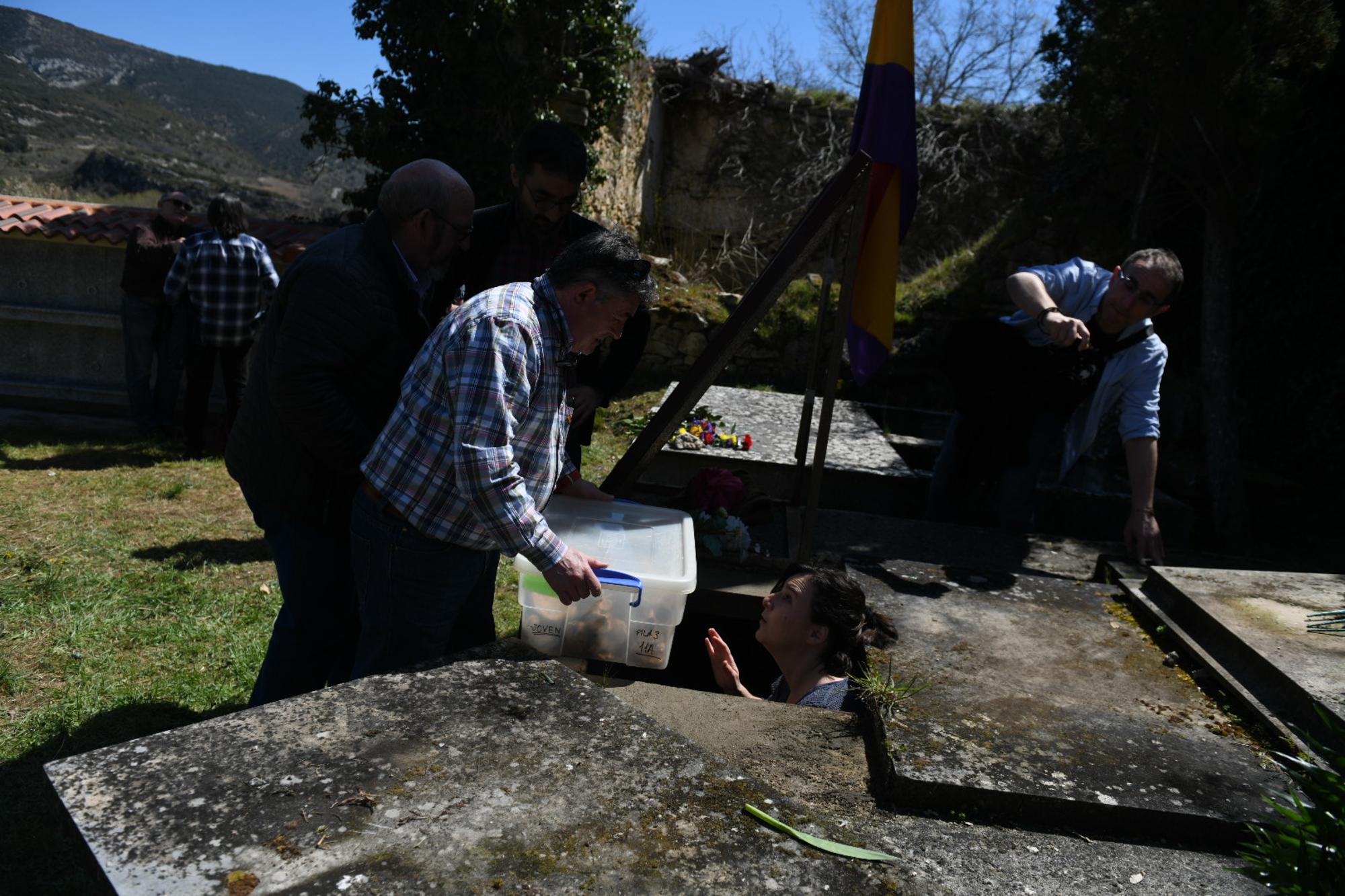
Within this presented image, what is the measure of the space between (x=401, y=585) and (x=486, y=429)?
51 centimetres

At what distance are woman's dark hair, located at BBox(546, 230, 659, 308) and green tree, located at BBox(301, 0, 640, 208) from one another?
7365mm

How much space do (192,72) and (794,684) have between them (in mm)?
28723

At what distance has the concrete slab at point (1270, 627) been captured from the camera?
7.86ft

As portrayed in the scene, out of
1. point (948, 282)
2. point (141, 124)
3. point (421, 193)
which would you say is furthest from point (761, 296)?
point (141, 124)

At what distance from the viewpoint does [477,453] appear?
1986mm

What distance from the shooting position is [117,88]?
74.2ft

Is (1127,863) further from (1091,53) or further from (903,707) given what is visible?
(1091,53)

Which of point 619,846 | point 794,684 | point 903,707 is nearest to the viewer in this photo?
point 619,846

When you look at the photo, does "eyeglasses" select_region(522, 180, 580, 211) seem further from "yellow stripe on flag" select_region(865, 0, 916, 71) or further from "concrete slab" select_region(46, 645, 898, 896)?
"concrete slab" select_region(46, 645, 898, 896)

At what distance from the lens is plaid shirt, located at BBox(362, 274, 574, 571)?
6.57 feet

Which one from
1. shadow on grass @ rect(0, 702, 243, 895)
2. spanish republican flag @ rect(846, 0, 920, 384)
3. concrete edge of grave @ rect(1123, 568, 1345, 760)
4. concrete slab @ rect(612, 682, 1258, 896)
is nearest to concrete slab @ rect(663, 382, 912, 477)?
spanish republican flag @ rect(846, 0, 920, 384)

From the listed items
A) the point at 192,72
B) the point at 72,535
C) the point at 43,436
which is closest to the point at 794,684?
the point at 72,535

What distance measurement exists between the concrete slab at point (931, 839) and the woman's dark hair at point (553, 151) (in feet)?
5.88

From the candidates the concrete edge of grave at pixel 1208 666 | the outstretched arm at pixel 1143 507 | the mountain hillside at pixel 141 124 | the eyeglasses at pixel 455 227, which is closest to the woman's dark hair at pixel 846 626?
the concrete edge of grave at pixel 1208 666
